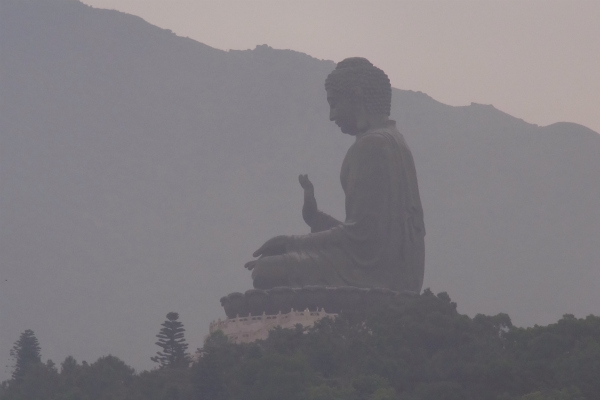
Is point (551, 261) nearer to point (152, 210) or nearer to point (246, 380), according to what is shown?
point (152, 210)

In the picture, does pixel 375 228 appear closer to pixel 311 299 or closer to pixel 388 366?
pixel 311 299

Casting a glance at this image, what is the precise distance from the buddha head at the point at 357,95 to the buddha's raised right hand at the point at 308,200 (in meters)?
1.08

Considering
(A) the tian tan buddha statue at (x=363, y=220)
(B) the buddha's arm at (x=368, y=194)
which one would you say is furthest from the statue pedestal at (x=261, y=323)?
(B) the buddha's arm at (x=368, y=194)

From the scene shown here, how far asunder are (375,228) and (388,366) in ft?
15.9

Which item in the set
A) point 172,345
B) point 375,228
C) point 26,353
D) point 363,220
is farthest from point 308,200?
point 26,353

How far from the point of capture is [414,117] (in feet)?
189

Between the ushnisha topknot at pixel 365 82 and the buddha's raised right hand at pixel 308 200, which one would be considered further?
the ushnisha topknot at pixel 365 82

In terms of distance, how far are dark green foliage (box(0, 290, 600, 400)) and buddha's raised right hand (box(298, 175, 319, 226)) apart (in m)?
2.80

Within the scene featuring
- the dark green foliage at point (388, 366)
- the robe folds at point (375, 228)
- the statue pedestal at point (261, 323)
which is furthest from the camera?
the robe folds at point (375, 228)

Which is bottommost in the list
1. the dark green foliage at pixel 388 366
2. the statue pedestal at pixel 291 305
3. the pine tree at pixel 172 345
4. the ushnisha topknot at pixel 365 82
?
the dark green foliage at pixel 388 366

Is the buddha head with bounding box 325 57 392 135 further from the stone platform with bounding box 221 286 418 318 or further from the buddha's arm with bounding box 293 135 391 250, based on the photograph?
the stone platform with bounding box 221 286 418 318

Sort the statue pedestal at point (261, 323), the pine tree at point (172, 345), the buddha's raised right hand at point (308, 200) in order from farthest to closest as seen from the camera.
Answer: the buddha's raised right hand at point (308, 200), the statue pedestal at point (261, 323), the pine tree at point (172, 345)

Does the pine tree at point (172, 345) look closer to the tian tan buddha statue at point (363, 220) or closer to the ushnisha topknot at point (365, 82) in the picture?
the tian tan buddha statue at point (363, 220)

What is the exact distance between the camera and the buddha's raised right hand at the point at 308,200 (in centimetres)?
2367
